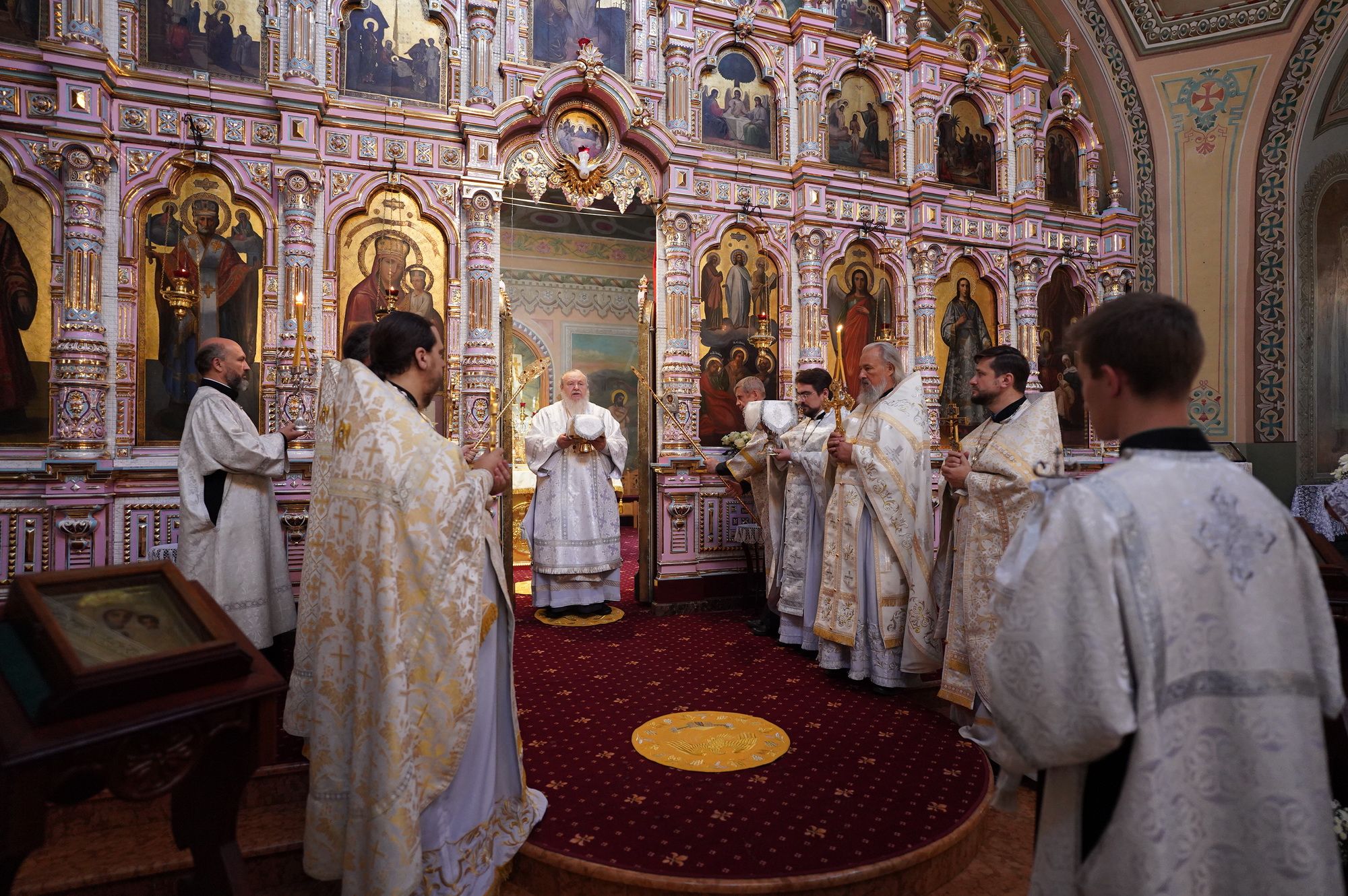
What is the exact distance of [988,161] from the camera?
9680 mm

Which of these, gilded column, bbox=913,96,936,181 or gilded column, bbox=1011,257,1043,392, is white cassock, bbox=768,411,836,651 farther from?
gilded column, bbox=1011,257,1043,392

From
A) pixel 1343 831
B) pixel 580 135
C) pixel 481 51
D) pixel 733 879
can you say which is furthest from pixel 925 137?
pixel 733 879

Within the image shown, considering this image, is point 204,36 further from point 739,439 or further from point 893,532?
point 893,532

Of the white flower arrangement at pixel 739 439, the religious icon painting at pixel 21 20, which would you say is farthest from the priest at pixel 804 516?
the religious icon painting at pixel 21 20

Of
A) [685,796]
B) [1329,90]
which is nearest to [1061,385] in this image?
[1329,90]

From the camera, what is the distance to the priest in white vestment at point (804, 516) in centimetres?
595

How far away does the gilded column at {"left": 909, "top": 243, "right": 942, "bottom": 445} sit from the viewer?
9008 mm

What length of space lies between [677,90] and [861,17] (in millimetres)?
2958

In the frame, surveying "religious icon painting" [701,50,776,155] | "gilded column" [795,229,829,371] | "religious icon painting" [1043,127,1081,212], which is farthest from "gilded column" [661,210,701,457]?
"religious icon painting" [1043,127,1081,212]

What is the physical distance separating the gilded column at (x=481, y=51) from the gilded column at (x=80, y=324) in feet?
10.6

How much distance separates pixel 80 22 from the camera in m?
5.88

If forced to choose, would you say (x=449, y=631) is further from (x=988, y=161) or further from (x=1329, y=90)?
(x=1329, y=90)

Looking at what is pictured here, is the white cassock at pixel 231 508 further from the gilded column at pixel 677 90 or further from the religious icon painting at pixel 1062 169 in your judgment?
the religious icon painting at pixel 1062 169

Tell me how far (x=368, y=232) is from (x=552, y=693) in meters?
4.76
